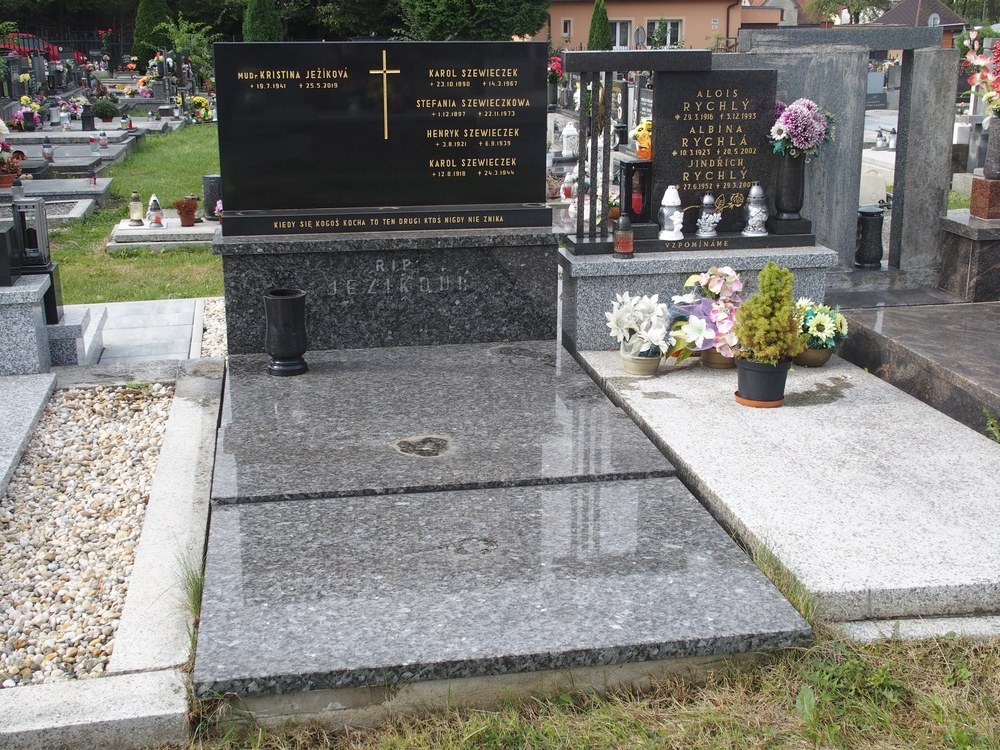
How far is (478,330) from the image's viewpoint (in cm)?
630

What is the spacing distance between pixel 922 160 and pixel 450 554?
203 inches

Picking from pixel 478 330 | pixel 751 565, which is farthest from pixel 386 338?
pixel 751 565

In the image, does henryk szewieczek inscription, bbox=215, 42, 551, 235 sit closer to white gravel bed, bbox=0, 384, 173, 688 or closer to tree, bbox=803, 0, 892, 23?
white gravel bed, bbox=0, 384, 173, 688

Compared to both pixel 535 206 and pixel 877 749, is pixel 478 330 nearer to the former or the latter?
pixel 535 206

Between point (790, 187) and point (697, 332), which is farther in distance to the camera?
point (790, 187)

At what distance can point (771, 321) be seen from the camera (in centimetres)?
481

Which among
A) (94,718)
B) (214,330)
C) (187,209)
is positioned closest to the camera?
(94,718)

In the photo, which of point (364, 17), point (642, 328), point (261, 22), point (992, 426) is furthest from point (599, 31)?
point (992, 426)

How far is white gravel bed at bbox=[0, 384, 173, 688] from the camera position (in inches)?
135

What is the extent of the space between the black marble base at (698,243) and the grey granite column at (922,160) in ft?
3.72

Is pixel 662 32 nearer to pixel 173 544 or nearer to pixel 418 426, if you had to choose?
pixel 418 426

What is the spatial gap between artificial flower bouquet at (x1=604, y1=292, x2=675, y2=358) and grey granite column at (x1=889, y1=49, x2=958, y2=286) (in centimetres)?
251

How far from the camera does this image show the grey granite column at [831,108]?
22.2 ft

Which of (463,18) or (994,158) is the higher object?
(463,18)
